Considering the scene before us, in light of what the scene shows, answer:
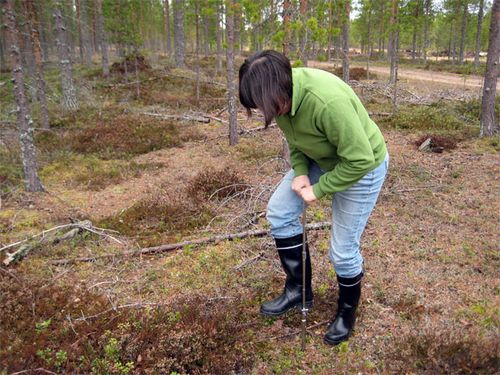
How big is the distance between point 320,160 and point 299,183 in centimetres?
22

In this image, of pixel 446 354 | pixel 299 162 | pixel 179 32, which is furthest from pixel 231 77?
pixel 179 32

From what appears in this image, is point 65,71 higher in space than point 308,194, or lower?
higher

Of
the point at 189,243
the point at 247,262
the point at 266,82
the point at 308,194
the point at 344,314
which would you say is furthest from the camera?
the point at 189,243

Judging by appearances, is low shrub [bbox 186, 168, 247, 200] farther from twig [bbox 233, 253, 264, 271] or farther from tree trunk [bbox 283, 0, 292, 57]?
tree trunk [bbox 283, 0, 292, 57]

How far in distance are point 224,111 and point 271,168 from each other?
5.97 m

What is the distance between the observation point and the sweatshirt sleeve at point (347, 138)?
7.30 ft

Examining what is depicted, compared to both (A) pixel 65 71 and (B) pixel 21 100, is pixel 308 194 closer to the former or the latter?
(B) pixel 21 100

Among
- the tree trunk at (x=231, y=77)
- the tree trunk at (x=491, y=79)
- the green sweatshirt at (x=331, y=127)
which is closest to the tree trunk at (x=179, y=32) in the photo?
the tree trunk at (x=231, y=77)

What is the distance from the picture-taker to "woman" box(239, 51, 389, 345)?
218 cm

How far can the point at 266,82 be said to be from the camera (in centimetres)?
213

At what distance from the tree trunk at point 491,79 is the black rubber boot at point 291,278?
25.9ft

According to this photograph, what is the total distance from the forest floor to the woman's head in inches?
69.5

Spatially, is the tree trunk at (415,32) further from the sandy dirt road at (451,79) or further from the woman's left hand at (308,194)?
the woman's left hand at (308,194)

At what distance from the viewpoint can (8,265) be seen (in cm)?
416
